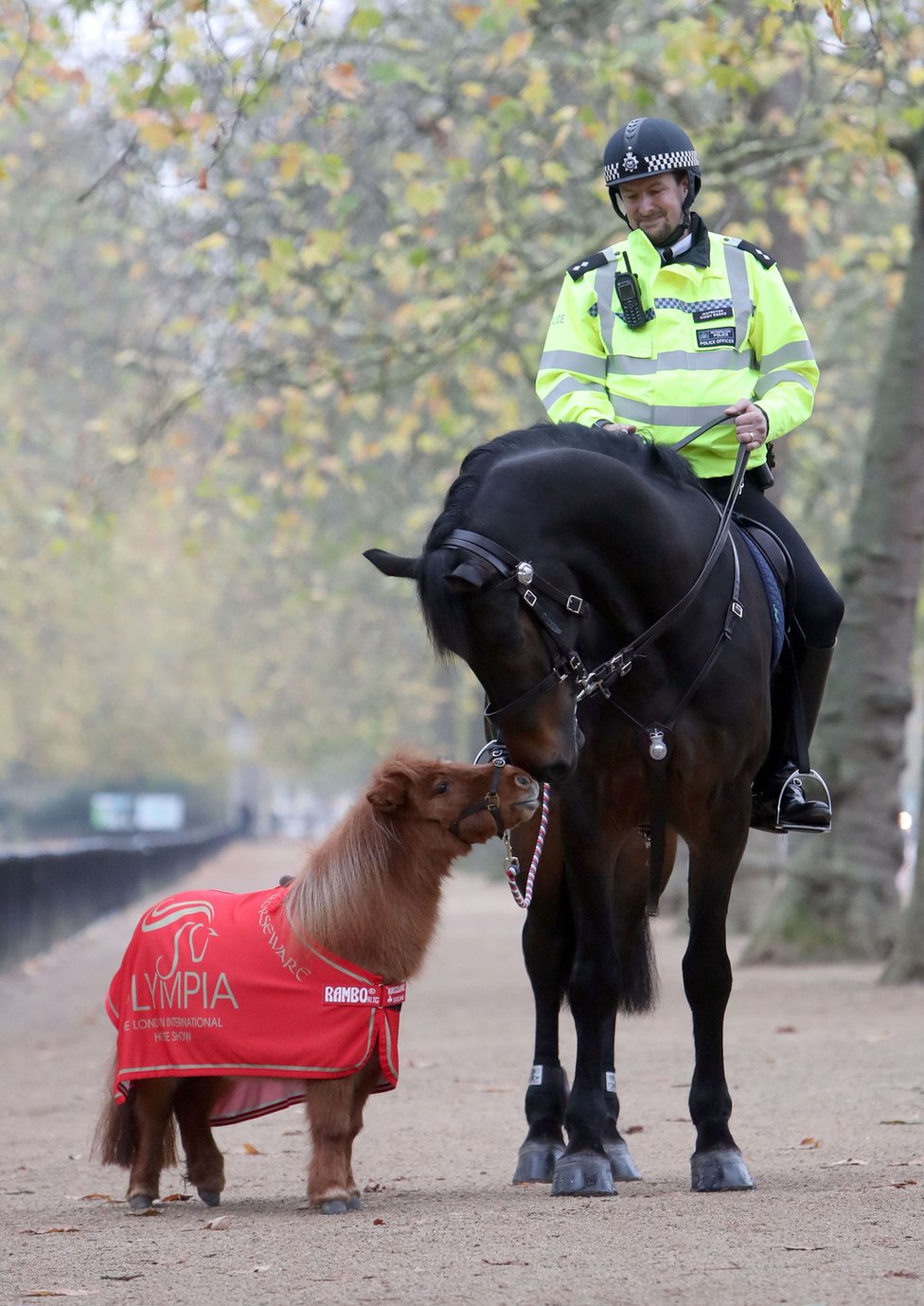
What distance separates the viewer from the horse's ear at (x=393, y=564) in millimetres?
5172

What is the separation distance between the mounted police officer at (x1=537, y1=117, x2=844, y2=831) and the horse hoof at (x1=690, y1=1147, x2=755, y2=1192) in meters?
1.28

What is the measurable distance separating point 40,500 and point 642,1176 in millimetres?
25223

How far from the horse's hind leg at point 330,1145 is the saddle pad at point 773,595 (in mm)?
2030

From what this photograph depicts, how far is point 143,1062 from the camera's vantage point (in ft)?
19.6

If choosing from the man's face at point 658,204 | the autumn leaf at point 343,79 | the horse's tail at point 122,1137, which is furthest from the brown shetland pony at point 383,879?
the autumn leaf at point 343,79

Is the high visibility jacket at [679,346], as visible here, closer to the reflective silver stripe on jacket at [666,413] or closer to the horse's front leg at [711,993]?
the reflective silver stripe on jacket at [666,413]

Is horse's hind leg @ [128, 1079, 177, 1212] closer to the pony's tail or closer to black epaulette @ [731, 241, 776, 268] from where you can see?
the pony's tail

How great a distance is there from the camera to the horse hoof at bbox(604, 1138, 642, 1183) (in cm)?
612

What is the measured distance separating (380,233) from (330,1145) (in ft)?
52.0

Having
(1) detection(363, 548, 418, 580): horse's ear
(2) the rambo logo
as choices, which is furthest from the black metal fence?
(1) detection(363, 548, 418, 580): horse's ear

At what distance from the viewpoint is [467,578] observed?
16.6 feet

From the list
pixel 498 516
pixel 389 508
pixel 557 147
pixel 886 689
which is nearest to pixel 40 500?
pixel 389 508

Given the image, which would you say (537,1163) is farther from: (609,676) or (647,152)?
(647,152)

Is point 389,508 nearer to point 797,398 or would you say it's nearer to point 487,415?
point 487,415
